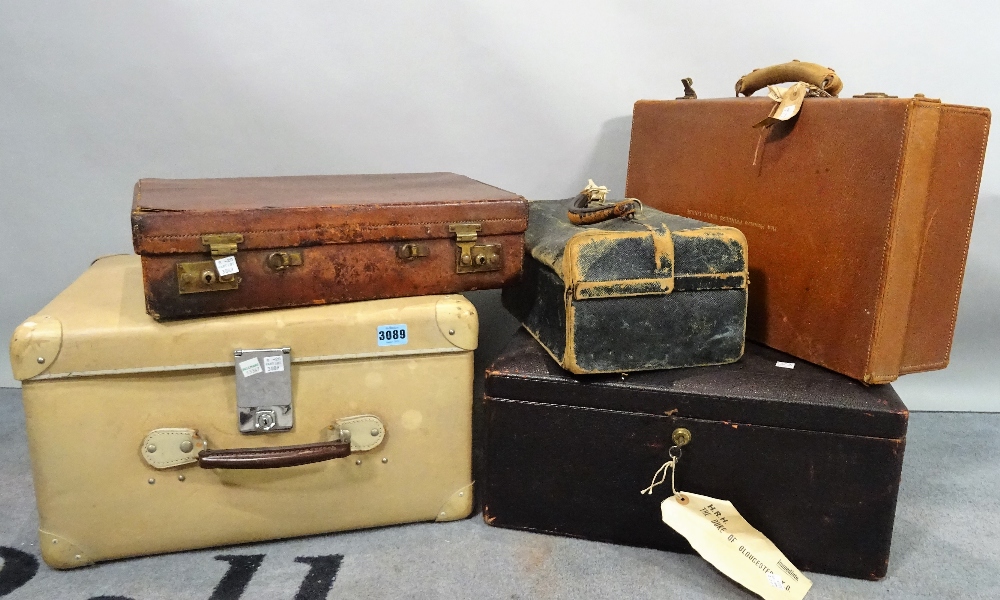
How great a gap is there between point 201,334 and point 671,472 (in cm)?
86

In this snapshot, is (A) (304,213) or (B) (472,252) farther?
(B) (472,252)

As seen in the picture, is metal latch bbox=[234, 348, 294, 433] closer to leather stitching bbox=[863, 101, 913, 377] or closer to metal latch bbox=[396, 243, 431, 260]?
metal latch bbox=[396, 243, 431, 260]

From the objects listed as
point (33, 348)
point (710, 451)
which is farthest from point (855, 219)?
point (33, 348)

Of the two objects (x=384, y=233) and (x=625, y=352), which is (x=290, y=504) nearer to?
(x=384, y=233)

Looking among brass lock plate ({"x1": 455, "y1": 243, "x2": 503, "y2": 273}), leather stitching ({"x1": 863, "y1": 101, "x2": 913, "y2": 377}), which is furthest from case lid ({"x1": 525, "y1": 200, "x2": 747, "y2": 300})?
leather stitching ({"x1": 863, "y1": 101, "x2": 913, "y2": 377})

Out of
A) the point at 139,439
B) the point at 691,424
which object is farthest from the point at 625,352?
the point at 139,439

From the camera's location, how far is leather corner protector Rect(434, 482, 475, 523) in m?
1.45

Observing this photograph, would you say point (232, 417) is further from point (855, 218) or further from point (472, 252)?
point (855, 218)

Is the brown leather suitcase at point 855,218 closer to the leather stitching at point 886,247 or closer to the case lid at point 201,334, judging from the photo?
the leather stitching at point 886,247

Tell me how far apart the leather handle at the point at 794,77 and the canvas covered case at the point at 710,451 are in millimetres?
528

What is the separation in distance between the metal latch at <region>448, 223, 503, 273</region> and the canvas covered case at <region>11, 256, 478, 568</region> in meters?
0.08

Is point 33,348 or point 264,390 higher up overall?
point 33,348

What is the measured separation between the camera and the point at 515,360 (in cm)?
140

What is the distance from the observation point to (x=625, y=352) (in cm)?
131
